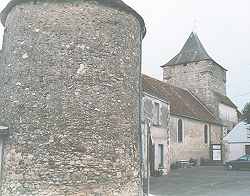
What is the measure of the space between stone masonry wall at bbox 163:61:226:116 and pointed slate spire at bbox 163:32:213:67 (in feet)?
1.52

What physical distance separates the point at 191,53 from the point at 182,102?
32.3 feet

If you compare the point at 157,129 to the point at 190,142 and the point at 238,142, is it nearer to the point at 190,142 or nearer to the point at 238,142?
the point at 190,142

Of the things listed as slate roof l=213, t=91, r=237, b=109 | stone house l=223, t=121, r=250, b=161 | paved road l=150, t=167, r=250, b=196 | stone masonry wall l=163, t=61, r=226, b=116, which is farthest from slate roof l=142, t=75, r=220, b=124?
paved road l=150, t=167, r=250, b=196

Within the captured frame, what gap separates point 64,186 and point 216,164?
27675 millimetres

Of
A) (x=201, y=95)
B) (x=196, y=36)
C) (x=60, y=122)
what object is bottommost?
(x=60, y=122)

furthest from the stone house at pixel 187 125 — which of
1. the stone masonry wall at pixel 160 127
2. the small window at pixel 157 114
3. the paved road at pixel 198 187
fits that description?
the paved road at pixel 198 187

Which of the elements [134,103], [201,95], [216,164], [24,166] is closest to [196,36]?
[201,95]

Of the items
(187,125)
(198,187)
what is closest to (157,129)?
(198,187)

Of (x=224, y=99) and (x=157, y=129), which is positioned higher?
(x=224, y=99)

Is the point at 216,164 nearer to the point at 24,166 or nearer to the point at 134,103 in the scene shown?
the point at 134,103

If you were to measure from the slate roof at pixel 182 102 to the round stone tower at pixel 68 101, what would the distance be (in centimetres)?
1776

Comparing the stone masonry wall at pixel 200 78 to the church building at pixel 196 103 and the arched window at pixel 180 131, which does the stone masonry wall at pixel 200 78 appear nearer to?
the church building at pixel 196 103

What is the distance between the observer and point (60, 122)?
513 inches

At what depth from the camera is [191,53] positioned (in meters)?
45.5
